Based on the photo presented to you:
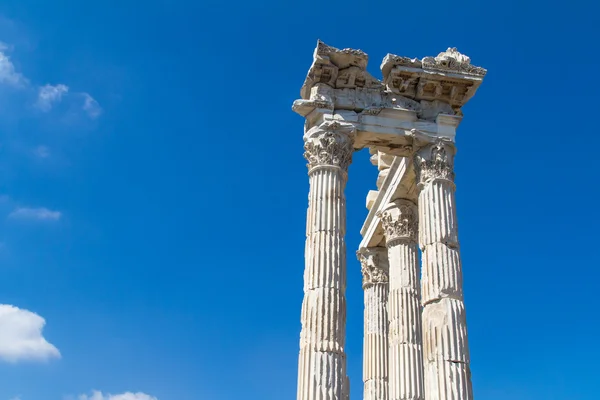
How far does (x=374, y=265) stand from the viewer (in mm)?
30125

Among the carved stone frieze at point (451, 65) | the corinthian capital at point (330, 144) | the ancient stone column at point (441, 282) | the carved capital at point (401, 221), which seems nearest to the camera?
the ancient stone column at point (441, 282)

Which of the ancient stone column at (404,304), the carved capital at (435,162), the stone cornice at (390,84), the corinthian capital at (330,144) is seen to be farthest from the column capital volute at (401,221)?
the corinthian capital at (330,144)

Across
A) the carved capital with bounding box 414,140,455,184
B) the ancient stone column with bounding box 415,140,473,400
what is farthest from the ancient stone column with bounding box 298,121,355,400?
the ancient stone column with bounding box 415,140,473,400

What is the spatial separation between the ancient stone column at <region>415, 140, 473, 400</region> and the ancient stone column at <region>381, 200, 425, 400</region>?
3.77m

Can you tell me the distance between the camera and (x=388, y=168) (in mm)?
30719

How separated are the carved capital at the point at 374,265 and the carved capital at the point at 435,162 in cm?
690

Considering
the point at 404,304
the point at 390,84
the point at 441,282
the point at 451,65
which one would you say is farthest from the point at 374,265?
the point at 451,65

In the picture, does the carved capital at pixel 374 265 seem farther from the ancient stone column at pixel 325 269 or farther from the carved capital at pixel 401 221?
the ancient stone column at pixel 325 269

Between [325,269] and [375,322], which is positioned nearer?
[325,269]

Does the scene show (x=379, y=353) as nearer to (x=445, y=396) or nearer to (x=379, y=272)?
(x=379, y=272)

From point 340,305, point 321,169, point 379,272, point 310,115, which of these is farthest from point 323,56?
point 379,272

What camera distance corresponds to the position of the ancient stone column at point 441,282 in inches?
811

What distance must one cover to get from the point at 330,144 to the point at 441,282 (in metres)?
5.63

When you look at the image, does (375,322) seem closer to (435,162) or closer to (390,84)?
(435,162)
